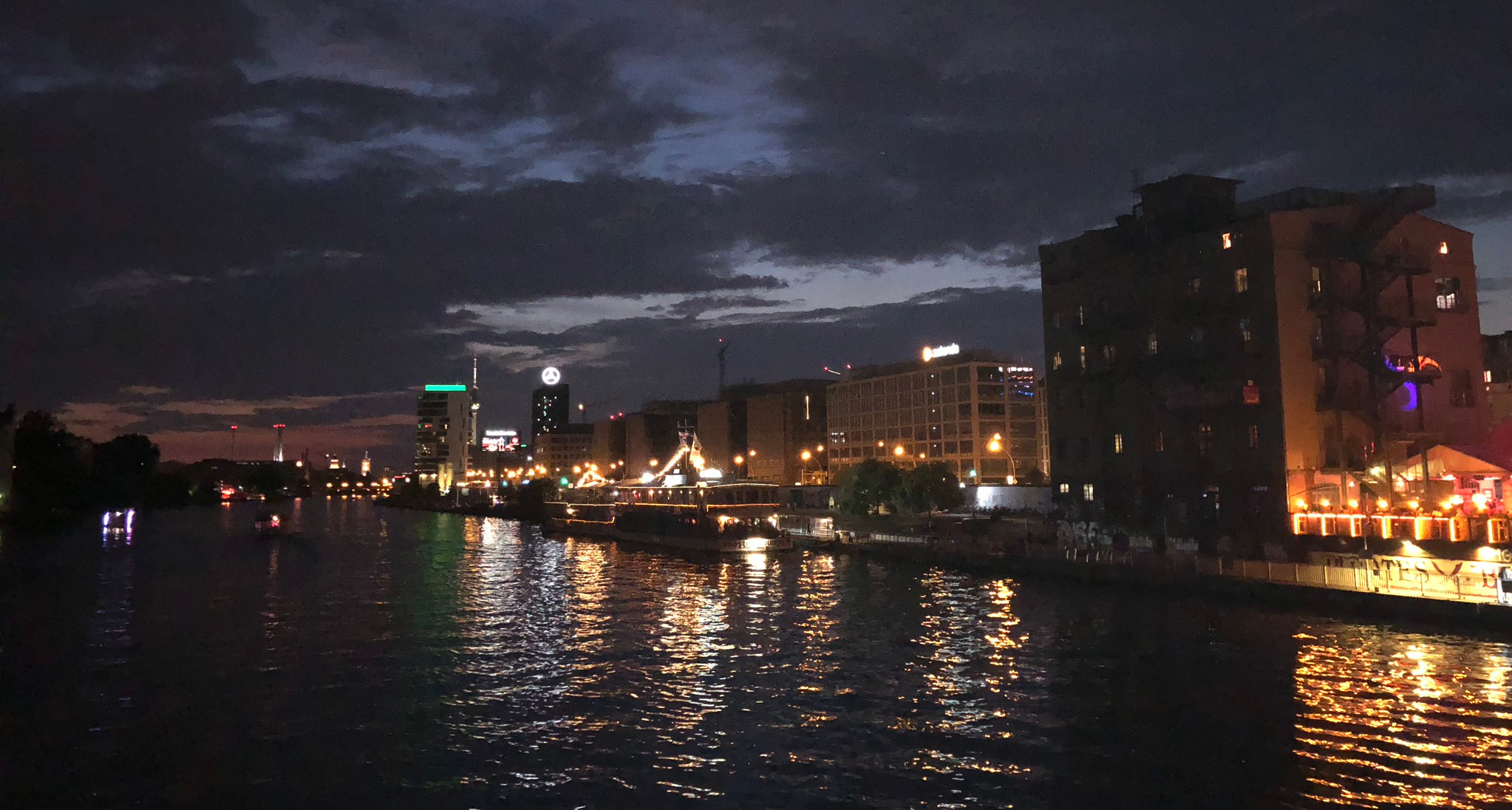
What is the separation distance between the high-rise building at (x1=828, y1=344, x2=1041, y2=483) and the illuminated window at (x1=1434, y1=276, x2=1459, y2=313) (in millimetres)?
64065

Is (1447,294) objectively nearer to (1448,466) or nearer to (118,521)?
(1448,466)

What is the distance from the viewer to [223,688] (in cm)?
2928

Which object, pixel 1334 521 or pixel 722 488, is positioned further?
pixel 722 488

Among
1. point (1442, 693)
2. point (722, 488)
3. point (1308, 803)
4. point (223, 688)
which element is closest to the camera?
point (1308, 803)

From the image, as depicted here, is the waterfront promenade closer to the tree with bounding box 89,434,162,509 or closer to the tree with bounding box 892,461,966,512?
the tree with bounding box 892,461,966,512

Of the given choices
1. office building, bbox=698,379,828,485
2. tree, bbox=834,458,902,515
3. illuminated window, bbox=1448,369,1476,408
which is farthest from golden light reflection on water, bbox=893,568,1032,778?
office building, bbox=698,379,828,485

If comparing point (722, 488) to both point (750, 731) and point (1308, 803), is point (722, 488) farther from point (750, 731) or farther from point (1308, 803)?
point (1308, 803)

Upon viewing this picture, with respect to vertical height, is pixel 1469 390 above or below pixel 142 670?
above

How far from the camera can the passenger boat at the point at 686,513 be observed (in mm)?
85688

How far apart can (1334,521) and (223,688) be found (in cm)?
5431

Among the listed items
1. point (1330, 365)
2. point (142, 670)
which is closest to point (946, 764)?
point (142, 670)

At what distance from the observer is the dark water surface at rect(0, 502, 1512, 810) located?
19656 mm

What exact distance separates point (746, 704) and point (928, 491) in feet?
217

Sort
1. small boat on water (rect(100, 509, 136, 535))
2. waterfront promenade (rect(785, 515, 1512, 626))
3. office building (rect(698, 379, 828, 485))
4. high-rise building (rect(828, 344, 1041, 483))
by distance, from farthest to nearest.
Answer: office building (rect(698, 379, 828, 485)) → high-rise building (rect(828, 344, 1041, 483)) → small boat on water (rect(100, 509, 136, 535)) → waterfront promenade (rect(785, 515, 1512, 626))
